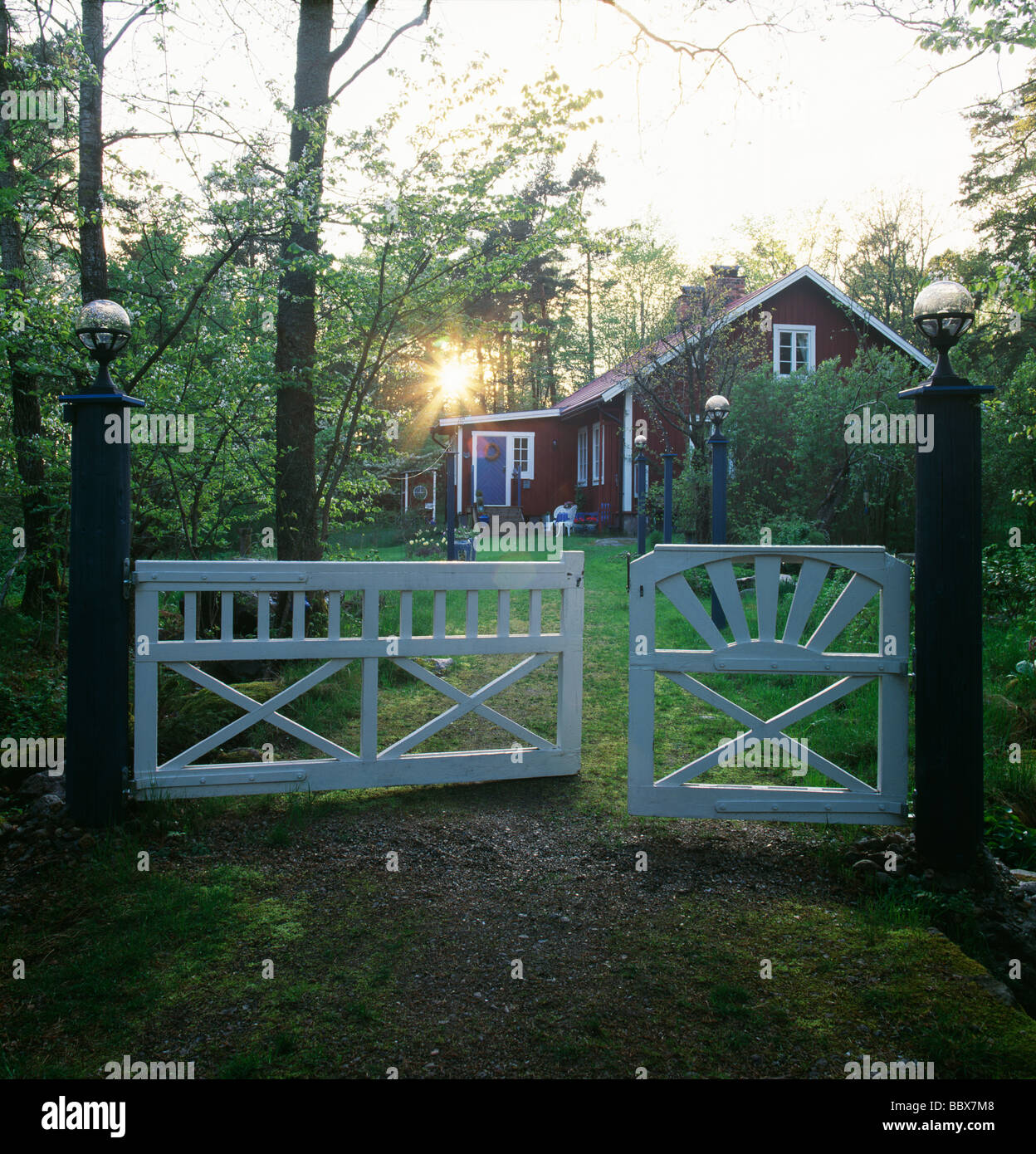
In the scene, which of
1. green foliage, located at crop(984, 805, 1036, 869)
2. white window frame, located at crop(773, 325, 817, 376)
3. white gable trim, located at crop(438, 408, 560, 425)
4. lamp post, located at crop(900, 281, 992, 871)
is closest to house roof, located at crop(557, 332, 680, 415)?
white gable trim, located at crop(438, 408, 560, 425)

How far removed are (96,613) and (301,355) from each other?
4.37 m

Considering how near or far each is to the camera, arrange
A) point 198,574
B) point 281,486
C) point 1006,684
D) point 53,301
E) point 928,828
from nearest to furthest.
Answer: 1. point 928,828
2. point 198,574
3. point 1006,684
4. point 53,301
5. point 281,486

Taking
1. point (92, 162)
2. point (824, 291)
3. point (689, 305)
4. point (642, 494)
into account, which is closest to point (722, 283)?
point (689, 305)

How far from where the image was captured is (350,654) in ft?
13.6

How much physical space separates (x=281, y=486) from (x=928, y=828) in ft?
19.8

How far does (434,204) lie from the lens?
6.41 metres

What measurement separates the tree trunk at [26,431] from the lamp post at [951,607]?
571cm

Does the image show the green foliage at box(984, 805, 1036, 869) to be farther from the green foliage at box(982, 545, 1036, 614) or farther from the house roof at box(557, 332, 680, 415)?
the house roof at box(557, 332, 680, 415)

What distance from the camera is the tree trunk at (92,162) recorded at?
7.33m

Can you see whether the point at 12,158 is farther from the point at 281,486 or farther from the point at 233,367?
the point at 281,486

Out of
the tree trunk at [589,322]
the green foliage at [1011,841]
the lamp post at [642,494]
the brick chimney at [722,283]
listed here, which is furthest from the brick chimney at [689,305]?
the tree trunk at [589,322]

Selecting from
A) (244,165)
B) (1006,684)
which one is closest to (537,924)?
(1006,684)

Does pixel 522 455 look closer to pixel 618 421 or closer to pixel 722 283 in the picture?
pixel 618 421

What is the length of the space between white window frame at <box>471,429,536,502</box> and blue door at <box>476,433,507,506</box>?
0.18 feet
